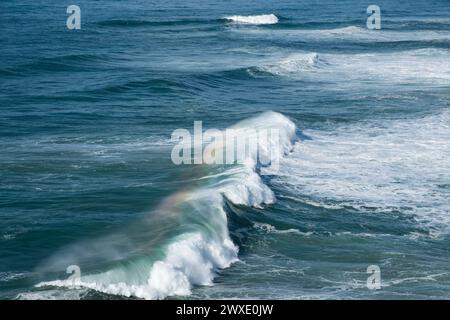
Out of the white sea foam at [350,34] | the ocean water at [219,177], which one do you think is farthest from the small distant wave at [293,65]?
the white sea foam at [350,34]

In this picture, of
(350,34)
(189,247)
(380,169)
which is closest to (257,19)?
(350,34)

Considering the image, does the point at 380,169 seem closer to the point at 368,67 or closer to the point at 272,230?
the point at 272,230

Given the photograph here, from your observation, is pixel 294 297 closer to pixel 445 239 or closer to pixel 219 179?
pixel 445 239

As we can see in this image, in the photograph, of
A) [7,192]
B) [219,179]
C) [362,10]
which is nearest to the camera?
[7,192]

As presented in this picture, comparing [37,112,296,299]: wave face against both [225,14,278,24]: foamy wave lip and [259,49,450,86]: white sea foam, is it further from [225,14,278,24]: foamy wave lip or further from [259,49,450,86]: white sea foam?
[225,14,278,24]: foamy wave lip

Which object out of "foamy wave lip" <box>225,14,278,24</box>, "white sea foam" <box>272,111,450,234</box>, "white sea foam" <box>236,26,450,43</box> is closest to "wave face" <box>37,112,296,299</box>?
"white sea foam" <box>272,111,450,234</box>
